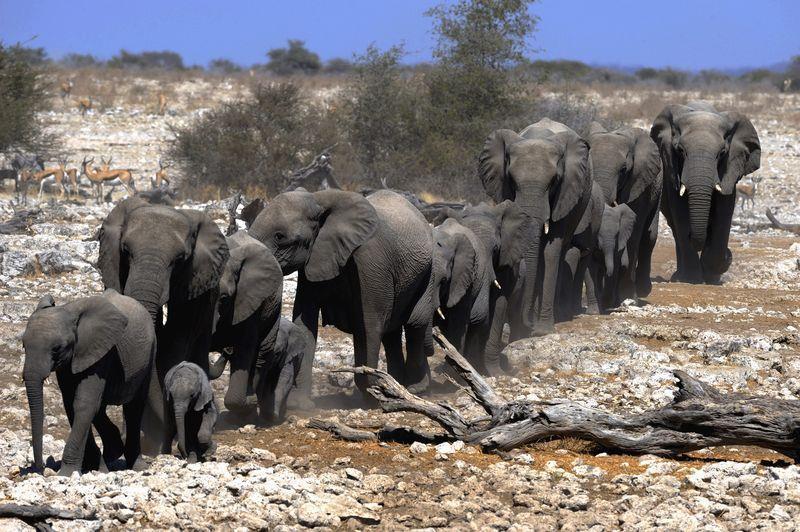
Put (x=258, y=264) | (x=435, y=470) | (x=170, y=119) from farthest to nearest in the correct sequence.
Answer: (x=170, y=119) → (x=258, y=264) → (x=435, y=470)

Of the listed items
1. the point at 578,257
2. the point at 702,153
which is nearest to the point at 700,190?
the point at 702,153

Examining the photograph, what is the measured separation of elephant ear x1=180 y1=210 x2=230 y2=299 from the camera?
9.52m

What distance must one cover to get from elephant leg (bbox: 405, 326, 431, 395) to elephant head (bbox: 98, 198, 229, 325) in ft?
9.27

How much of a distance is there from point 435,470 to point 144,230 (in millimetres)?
2515

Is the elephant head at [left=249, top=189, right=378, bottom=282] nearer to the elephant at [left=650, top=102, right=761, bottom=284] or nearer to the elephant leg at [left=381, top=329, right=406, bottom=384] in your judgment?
the elephant leg at [left=381, top=329, right=406, bottom=384]

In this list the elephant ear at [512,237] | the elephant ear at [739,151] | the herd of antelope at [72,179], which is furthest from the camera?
the herd of antelope at [72,179]

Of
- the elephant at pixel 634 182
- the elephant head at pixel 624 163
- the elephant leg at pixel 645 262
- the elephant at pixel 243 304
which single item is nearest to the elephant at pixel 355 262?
the elephant at pixel 243 304

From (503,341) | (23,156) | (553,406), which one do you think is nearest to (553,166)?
(503,341)

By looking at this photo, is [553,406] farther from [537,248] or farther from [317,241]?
[537,248]

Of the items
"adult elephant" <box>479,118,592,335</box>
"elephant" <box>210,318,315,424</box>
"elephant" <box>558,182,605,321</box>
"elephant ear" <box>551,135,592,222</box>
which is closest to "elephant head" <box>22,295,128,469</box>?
"elephant" <box>210,318,315,424</box>

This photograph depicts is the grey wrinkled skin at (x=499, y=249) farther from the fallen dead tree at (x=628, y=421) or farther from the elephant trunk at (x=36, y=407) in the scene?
the elephant trunk at (x=36, y=407)

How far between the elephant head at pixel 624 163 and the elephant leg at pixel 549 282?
285 centimetres

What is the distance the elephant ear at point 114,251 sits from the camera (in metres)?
9.36

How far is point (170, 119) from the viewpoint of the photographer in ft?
128
